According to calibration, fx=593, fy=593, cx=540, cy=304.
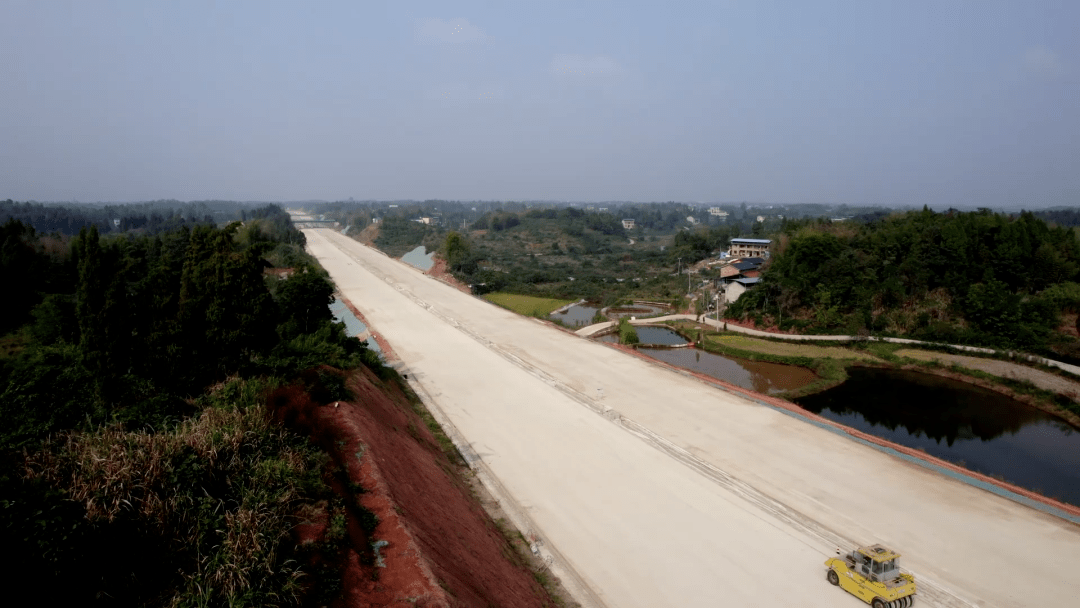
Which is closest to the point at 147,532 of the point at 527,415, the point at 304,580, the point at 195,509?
the point at 195,509

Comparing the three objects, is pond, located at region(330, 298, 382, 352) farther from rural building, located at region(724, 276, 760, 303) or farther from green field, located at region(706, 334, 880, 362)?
rural building, located at region(724, 276, 760, 303)

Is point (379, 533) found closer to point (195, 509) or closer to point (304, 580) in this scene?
point (304, 580)

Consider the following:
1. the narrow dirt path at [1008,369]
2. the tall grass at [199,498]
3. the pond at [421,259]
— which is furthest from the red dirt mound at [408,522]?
the pond at [421,259]

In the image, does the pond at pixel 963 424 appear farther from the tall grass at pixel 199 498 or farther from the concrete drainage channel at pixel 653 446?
the tall grass at pixel 199 498

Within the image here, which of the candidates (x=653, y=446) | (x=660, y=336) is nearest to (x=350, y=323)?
(x=660, y=336)

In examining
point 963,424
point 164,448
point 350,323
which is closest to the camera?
point 164,448

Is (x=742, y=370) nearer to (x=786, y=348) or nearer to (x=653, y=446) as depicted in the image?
(x=786, y=348)

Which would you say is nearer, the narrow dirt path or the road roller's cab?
the road roller's cab

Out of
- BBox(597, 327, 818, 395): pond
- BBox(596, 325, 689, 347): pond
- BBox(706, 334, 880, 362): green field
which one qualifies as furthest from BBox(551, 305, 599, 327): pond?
BBox(706, 334, 880, 362): green field
